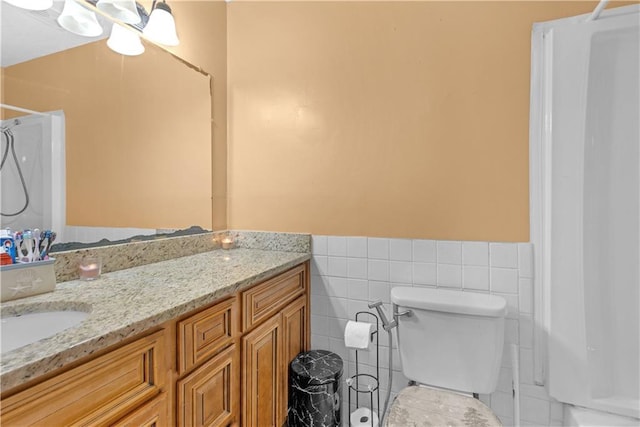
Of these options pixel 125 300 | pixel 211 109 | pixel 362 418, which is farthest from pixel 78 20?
pixel 362 418

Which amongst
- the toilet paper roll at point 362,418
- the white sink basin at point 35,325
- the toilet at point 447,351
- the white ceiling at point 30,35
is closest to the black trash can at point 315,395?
the toilet paper roll at point 362,418

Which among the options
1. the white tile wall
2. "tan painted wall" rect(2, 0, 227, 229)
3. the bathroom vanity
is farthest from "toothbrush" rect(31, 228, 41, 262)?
the white tile wall

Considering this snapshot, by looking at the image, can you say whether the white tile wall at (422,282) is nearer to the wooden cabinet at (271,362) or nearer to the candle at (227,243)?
the wooden cabinet at (271,362)

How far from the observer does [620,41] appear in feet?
3.90

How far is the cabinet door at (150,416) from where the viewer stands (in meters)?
0.71

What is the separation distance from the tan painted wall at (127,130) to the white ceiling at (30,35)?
0.09 feet

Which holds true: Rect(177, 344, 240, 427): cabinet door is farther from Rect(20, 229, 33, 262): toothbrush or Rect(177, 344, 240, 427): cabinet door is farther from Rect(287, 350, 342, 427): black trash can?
Rect(20, 229, 33, 262): toothbrush

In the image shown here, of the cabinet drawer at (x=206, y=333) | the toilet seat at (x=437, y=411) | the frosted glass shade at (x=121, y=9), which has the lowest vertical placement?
the toilet seat at (x=437, y=411)

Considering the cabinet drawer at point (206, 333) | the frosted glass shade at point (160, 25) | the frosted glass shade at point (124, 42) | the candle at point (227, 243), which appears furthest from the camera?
the candle at point (227, 243)

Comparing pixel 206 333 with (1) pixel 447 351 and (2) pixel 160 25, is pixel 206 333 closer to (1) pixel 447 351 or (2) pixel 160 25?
(1) pixel 447 351

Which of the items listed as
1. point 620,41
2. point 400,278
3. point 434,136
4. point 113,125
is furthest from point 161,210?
point 620,41

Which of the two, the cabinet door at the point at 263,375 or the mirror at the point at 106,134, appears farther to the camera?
the cabinet door at the point at 263,375

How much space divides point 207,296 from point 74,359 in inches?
13.9

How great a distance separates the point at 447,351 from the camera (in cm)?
121
